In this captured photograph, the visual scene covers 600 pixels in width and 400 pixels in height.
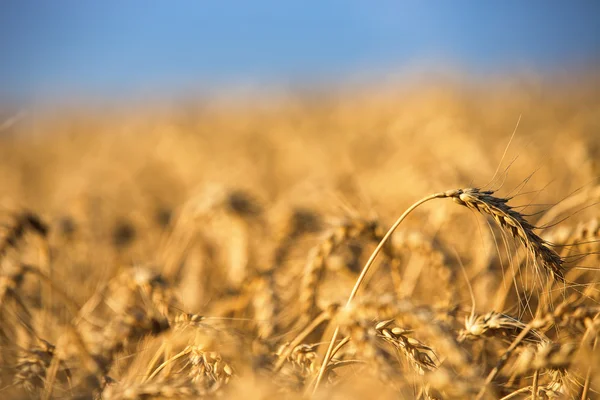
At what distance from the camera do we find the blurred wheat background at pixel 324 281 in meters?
1.24

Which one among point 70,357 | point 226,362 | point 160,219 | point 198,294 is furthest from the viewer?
point 160,219

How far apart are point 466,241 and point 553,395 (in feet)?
6.21

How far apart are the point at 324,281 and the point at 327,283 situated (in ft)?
0.18

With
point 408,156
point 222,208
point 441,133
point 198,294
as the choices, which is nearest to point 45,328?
point 198,294

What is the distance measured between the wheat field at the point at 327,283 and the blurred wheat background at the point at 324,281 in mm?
11

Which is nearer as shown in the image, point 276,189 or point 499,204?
point 499,204

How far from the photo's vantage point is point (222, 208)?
3094 millimetres

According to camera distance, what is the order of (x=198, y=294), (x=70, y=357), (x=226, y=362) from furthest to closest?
(x=198, y=294) < (x=70, y=357) < (x=226, y=362)

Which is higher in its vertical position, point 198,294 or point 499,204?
point 499,204

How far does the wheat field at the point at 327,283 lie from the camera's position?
1.24 meters

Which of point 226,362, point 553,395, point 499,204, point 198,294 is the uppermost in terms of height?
point 499,204

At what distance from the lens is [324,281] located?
278cm

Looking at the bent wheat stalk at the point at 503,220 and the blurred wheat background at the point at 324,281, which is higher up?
the bent wheat stalk at the point at 503,220

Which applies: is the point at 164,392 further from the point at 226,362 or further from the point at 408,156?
the point at 408,156
